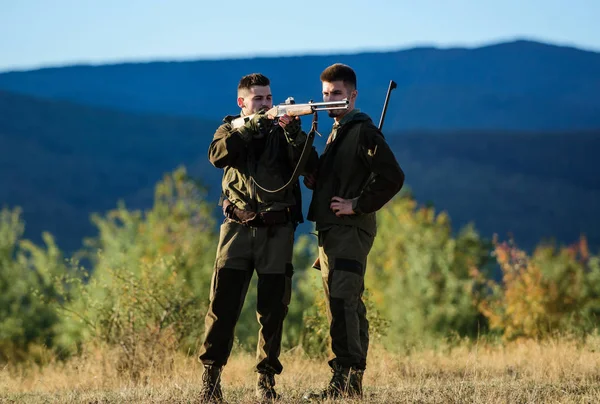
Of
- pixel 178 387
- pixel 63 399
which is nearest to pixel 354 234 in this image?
pixel 178 387

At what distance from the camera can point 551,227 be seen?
154625 mm

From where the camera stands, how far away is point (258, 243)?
225 inches

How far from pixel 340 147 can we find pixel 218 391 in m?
1.76

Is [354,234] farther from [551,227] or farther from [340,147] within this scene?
[551,227]

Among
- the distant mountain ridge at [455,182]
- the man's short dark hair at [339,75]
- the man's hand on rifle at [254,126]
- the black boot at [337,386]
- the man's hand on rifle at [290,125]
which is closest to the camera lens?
the man's hand on rifle at [290,125]

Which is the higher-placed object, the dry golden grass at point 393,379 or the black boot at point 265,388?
the black boot at point 265,388

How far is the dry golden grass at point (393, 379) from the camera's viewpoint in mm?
5916

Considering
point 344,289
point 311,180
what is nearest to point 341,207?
point 311,180

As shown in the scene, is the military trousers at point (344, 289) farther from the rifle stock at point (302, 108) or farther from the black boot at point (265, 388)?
the rifle stock at point (302, 108)

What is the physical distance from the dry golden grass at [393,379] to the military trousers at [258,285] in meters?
0.34

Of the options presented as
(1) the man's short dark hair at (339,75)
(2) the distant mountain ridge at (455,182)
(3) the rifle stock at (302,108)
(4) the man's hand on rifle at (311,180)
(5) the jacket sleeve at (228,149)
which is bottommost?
(2) the distant mountain ridge at (455,182)

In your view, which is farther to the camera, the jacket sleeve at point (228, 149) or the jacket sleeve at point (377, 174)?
the jacket sleeve at point (377, 174)

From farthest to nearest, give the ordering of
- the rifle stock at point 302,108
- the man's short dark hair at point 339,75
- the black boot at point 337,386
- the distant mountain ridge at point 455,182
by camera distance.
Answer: the distant mountain ridge at point 455,182, the man's short dark hair at point 339,75, the black boot at point 337,386, the rifle stock at point 302,108

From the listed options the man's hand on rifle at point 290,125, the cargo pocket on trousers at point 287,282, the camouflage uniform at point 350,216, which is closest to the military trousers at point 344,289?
the camouflage uniform at point 350,216
